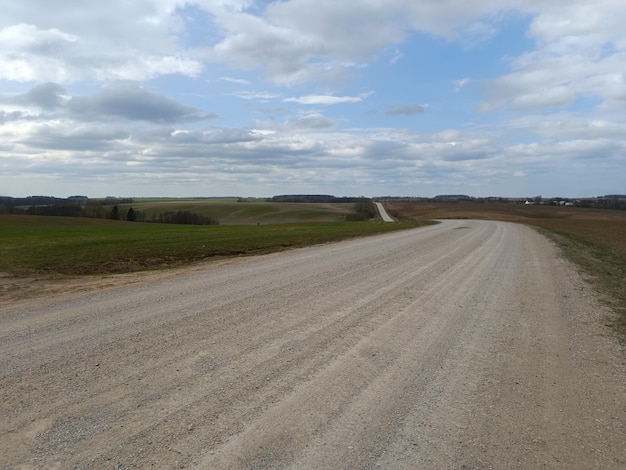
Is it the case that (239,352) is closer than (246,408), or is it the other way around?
(246,408)

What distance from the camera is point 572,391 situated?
4848 mm

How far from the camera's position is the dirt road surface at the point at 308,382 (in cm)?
356

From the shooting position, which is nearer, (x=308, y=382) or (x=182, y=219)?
(x=308, y=382)

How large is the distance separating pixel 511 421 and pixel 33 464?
3.94 m

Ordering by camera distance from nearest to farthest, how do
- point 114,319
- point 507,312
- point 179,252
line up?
point 114,319, point 507,312, point 179,252

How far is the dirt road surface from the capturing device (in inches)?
140

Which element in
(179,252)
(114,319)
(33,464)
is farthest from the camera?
(179,252)

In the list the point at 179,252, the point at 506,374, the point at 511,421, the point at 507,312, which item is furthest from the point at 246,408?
the point at 179,252

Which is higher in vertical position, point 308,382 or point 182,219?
point 308,382

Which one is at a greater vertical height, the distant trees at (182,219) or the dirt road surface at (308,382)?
the dirt road surface at (308,382)

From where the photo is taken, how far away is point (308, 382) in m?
4.87

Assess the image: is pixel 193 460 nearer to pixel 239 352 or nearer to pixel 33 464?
pixel 33 464

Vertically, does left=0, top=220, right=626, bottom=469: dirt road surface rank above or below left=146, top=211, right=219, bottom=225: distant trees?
above

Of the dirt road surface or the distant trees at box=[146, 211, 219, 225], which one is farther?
the distant trees at box=[146, 211, 219, 225]
